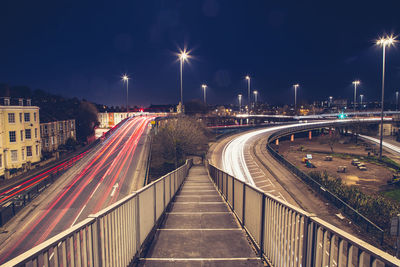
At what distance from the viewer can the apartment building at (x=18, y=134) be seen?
33.3 m

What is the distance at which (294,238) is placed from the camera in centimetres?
376

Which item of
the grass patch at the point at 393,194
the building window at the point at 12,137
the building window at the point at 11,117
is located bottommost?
the grass patch at the point at 393,194

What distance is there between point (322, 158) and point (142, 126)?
152 ft

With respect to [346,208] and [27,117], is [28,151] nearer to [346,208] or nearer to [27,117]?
[27,117]

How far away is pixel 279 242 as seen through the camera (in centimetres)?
416

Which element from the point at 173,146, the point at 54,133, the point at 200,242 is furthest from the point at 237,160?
the point at 54,133

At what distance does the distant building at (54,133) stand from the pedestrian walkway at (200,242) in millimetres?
48905

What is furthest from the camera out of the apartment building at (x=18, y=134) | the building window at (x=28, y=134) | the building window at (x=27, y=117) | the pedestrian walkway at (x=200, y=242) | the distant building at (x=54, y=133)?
the distant building at (x=54, y=133)

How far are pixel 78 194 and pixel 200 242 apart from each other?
73.3ft

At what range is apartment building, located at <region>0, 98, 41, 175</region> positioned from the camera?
109 ft

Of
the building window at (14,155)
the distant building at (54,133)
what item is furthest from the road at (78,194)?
the distant building at (54,133)

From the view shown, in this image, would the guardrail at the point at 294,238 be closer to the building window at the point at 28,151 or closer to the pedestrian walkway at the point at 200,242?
the pedestrian walkway at the point at 200,242

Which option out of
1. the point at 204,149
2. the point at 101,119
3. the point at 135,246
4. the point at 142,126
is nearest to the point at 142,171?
the point at 204,149

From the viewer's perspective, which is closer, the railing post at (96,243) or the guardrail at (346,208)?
the railing post at (96,243)
